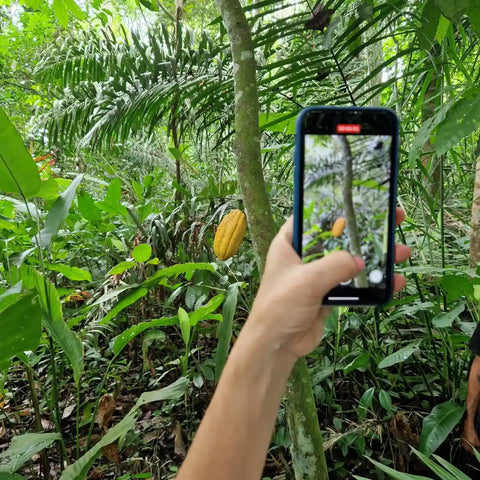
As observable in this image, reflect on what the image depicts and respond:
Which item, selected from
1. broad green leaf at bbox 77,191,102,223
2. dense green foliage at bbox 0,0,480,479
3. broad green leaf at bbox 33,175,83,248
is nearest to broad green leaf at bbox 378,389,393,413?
dense green foliage at bbox 0,0,480,479

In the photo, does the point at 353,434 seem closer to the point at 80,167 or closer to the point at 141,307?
the point at 141,307

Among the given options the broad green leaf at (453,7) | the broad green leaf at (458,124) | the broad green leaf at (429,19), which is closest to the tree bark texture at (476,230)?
the broad green leaf at (429,19)

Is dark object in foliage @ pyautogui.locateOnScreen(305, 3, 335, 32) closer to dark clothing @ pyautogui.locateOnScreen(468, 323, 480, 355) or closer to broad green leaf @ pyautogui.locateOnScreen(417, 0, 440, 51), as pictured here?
broad green leaf @ pyautogui.locateOnScreen(417, 0, 440, 51)

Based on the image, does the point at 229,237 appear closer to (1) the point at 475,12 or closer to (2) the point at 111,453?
(2) the point at 111,453

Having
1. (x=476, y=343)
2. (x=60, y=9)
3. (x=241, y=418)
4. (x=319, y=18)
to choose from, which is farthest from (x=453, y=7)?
(x=60, y=9)

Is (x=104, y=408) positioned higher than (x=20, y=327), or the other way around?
(x=20, y=327)

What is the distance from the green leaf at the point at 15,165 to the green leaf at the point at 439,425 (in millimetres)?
1165

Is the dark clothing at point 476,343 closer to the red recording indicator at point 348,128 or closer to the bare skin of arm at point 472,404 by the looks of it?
the bare skin of arm at point 472,404

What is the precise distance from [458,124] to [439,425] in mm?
784

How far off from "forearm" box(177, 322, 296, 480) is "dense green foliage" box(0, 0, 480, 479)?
1.51ft

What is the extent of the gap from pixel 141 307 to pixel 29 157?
1.12m

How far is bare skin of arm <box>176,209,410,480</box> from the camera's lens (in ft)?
1.67

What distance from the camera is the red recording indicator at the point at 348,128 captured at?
607mm

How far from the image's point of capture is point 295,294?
514 mm
